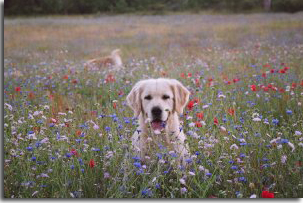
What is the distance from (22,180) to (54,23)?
7.95 feet

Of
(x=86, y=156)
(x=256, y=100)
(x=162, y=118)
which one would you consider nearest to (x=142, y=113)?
(x=162, y=118)

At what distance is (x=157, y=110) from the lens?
11.1 ft

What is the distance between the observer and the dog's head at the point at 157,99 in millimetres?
3410

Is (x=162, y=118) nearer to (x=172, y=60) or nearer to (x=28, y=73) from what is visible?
(x=172, y=60)

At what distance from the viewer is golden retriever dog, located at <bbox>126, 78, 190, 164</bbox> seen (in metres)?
3.39

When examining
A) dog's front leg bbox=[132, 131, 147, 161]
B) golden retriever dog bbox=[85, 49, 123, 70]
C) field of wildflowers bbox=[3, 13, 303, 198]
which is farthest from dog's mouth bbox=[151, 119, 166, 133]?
golden retriever dog bbox=[85, 49, 123, 70]

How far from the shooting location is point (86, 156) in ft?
10.8

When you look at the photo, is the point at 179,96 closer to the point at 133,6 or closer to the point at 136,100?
the point at 136,100

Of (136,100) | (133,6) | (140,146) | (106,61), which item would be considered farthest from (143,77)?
(140,146)

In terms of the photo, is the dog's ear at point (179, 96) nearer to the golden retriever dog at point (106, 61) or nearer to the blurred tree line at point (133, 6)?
the blurred tree line at point (133, 6)

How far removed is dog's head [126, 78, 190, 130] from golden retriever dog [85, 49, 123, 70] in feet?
6.20

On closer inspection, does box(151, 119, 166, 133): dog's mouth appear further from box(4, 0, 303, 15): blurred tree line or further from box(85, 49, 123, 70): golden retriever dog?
box(85, 49, 123, 70): golden retriever dog

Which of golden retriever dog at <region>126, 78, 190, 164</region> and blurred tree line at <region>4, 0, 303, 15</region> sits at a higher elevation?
blurred tree line at <region>4, 0, 303, 15</region>

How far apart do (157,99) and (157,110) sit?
155mm
